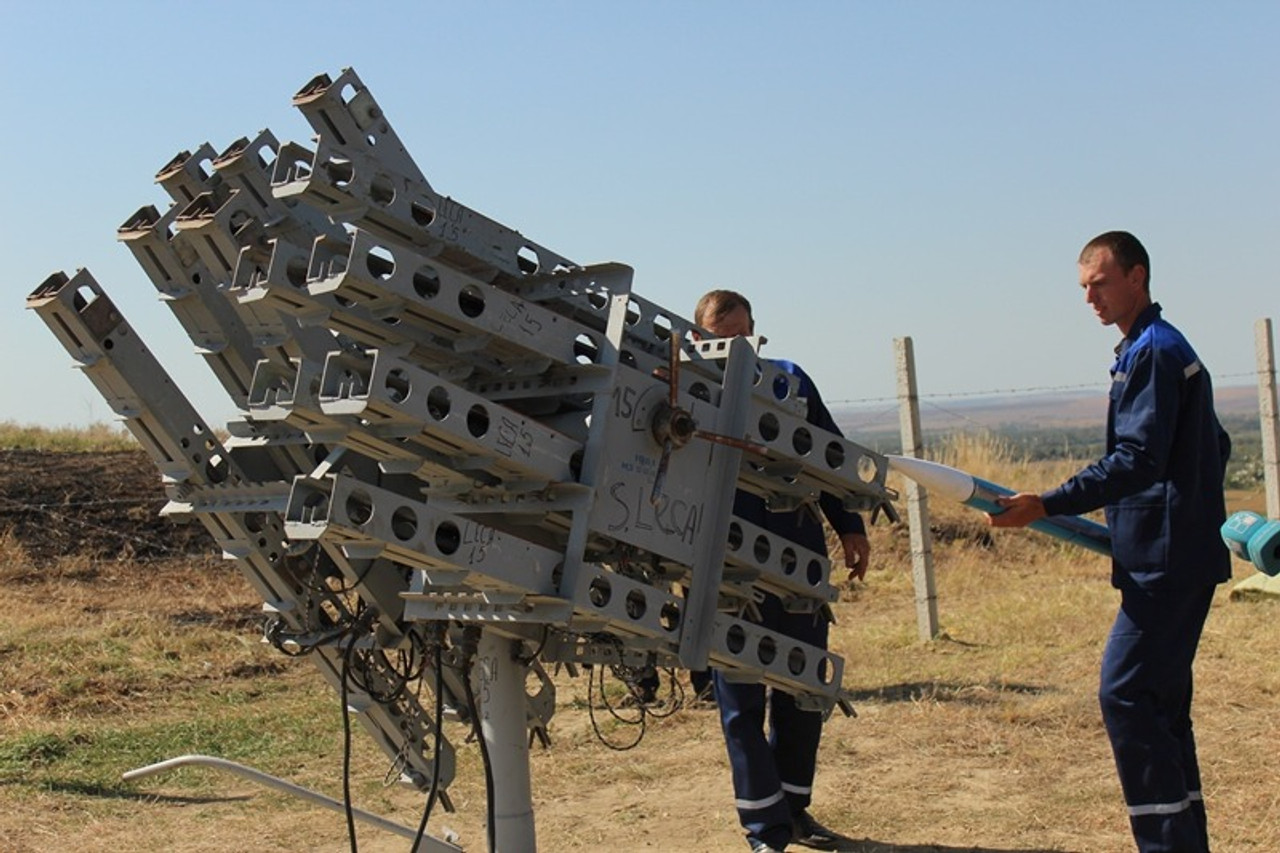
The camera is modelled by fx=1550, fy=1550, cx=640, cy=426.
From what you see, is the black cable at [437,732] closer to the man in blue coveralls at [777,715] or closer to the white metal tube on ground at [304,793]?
the white metal tube on ground at [304,793]

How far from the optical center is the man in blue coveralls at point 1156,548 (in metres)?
5.28

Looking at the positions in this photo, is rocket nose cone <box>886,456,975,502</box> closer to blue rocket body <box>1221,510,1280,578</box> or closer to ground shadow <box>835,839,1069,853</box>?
blue rocket body <box>1221,510,1280,578</box>

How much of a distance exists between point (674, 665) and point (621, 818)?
91.3 inches

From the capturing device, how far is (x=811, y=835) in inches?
259

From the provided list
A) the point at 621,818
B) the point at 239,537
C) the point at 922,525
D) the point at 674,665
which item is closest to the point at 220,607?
the point at 922,525

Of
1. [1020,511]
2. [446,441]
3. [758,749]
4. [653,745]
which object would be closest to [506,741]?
[758,749]

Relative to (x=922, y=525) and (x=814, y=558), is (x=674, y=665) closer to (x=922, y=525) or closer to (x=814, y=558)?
(x=814, y=558)

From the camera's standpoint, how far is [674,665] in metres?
5.08

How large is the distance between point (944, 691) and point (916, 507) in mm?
2109

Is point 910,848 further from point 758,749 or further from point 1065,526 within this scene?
point 1065,526

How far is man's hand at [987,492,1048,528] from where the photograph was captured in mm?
5477

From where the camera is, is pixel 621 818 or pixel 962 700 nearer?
pixel 621 818

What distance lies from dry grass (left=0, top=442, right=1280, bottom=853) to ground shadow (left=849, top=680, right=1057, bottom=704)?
3cm

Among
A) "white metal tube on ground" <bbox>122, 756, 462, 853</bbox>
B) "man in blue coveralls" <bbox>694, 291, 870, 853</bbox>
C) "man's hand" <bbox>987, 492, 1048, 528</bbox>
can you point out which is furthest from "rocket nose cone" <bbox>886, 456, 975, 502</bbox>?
"white metal tube on ground" <bbox>122, 756, 462, 853</bbox>
